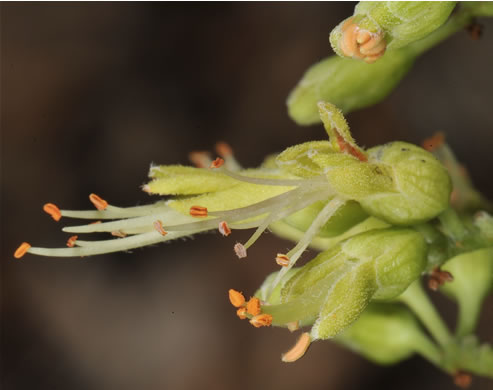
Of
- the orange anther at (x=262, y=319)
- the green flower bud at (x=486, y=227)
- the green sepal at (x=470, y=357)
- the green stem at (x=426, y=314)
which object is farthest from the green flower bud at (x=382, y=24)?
the green sepal at (x=470, y=357)

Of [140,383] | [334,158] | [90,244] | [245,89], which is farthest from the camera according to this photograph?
[245,89]

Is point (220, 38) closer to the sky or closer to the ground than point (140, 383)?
closer to the sky

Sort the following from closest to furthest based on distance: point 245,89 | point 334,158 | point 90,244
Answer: point 334,158 → point 90,244 → point 245,89

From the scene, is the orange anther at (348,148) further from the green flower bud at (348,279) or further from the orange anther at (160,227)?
the orange anther at (160,227)

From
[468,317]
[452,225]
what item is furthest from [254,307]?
[468,317]

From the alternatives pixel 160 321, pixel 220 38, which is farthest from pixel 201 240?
pixel 220 38

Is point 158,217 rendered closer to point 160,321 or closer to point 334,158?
point 334,158
